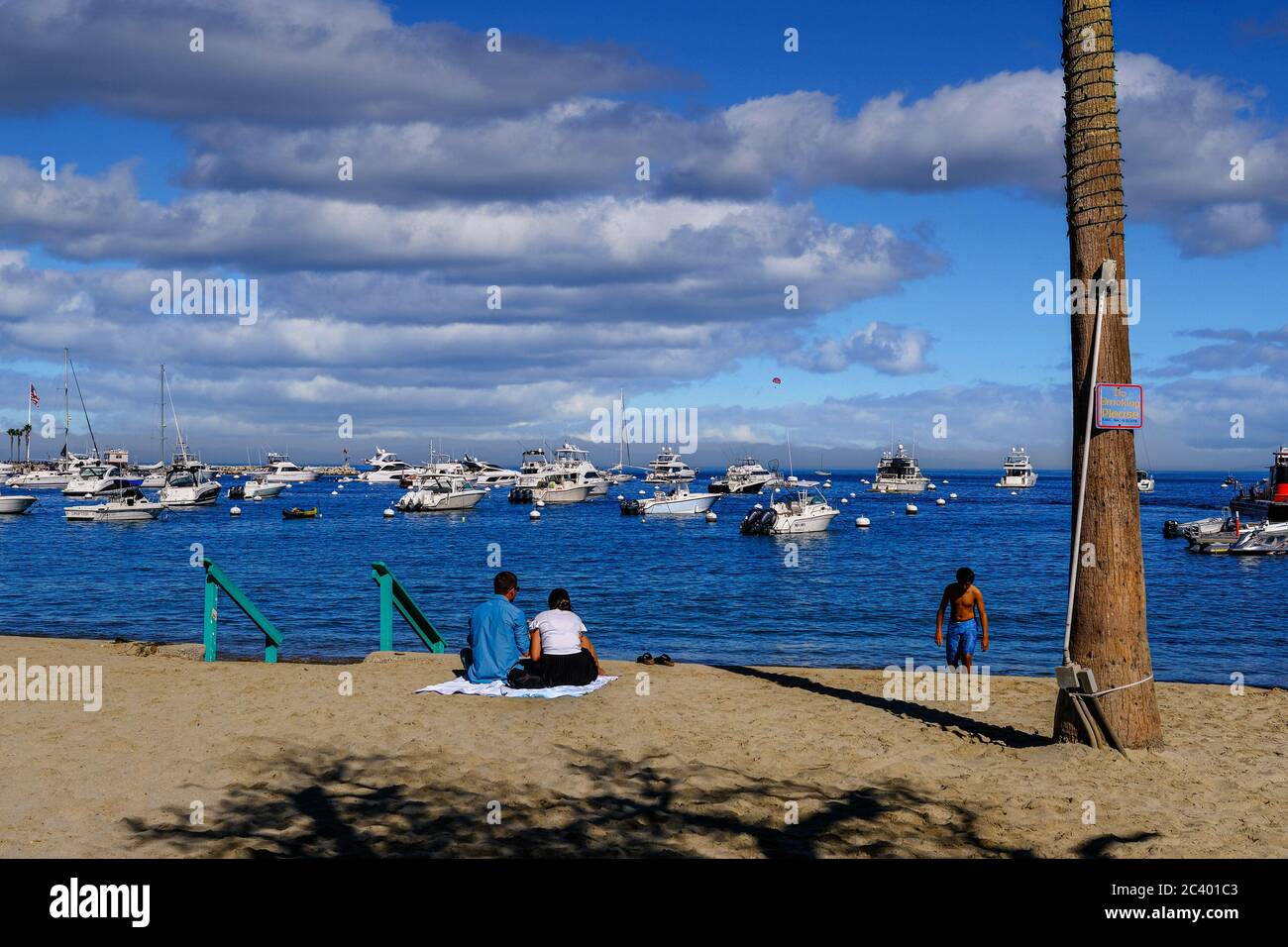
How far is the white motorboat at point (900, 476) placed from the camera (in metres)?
143

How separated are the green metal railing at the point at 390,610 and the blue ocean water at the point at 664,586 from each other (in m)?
5.96

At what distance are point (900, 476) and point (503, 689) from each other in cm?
14022

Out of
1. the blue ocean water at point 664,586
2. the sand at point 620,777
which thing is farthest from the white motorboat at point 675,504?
the sand at point 620,777

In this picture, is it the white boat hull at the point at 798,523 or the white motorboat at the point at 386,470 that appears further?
A: the white motorboat at the point at 386,470

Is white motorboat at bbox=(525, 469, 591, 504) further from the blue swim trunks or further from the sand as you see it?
the sand

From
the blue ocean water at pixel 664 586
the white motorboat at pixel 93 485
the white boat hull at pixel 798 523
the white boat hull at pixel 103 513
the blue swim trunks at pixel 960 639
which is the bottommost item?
the blue ocean water at pixel 664 586

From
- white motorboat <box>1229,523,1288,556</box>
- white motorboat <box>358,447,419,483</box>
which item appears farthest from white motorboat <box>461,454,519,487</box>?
white motorboat <box>1229,523,1288,556</box>

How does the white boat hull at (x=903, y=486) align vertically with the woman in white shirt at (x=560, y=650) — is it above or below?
below

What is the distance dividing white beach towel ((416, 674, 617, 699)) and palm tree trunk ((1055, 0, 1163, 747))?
5367mm

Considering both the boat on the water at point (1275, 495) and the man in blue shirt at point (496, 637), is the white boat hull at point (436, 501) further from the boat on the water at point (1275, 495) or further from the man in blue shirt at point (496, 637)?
the man in blue shirt at point (496, 637)

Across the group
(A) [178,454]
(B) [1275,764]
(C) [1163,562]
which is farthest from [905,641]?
(A) [178,454]

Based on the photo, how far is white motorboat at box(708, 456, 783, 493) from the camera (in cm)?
14312
